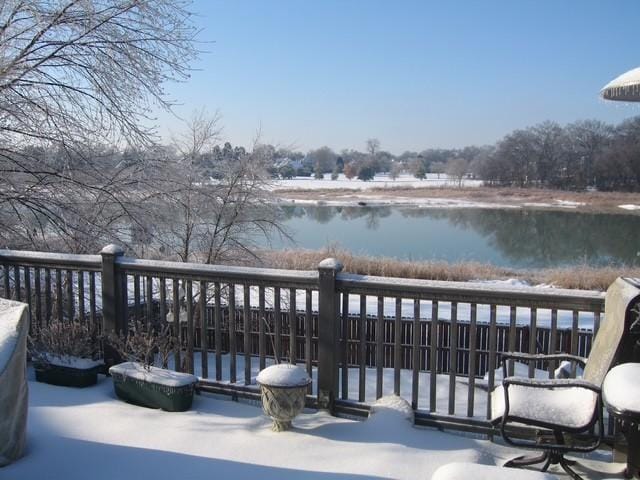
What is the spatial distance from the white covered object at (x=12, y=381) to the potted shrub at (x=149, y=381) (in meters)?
0.84

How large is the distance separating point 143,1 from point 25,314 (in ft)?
16.6

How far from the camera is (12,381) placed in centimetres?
245

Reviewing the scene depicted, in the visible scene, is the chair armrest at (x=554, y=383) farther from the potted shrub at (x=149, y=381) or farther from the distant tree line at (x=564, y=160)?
the distant tree line at (x=564, y=160)

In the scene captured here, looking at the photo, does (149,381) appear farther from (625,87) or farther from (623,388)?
(625,87)

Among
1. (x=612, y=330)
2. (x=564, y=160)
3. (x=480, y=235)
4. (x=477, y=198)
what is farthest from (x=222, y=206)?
(x=564, y=160)

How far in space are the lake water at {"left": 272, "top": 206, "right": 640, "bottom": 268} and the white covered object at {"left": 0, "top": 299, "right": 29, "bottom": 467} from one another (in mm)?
11797

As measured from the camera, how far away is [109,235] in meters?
7.89

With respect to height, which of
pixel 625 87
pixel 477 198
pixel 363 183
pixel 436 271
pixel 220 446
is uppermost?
pixel 363 183

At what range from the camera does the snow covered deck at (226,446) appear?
264cm

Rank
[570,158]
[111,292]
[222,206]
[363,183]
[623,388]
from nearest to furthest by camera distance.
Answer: [623,388], [111,292], [222,206], [570,158], [363,183]

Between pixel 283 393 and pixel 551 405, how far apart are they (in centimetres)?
136

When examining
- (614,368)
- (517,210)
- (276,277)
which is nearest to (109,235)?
(276,277)

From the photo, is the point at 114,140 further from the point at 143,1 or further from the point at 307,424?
the point at 307,424

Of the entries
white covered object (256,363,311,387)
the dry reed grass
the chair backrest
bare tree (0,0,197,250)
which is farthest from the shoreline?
the chair backrest
